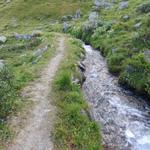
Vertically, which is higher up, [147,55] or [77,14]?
[147,55]

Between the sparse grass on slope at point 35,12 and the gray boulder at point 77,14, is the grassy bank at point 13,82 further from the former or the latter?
the sparse grass on slope at point 35,12

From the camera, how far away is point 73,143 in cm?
2123

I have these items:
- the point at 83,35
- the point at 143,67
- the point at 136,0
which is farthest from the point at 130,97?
the point at 136,0

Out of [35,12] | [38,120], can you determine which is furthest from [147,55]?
[35,12]

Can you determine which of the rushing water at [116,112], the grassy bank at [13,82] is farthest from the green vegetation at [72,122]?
the grassy bank at [13,82]

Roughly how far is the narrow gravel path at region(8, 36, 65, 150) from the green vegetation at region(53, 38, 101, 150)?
534 millimetres

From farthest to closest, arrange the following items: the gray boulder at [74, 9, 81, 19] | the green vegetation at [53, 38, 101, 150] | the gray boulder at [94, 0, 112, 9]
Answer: the gray boulder at [94, 0, 112, 9], the gray boulder at [74, 9, 81, 19], the green vegetation at [53, 38, 101, 150]

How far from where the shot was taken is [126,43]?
46.2 meters

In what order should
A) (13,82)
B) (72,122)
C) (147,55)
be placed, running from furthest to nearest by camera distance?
(147,55), (13,82), (72,122)

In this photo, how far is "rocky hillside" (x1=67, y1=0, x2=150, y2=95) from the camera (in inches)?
1390

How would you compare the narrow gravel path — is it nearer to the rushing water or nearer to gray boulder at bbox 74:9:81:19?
the rushing water

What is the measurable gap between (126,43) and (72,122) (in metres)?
24.9

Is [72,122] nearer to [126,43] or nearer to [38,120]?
[38,120]

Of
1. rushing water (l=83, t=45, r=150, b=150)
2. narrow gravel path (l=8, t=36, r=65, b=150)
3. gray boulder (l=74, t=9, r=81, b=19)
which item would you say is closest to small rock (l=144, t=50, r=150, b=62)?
rushing water (l=83, t=45, r=150, b=150)
